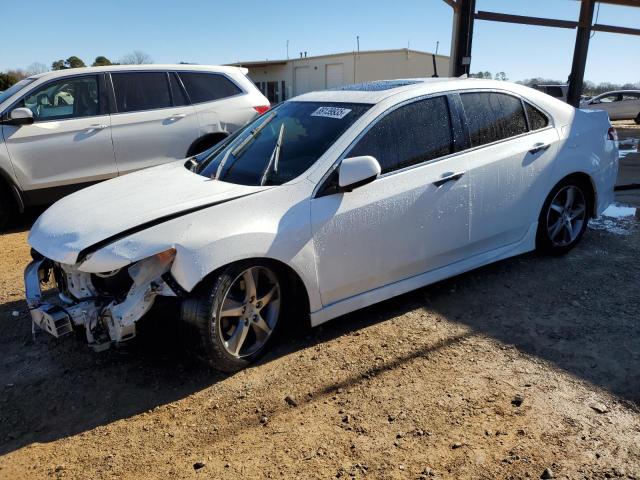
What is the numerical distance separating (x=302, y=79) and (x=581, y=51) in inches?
927

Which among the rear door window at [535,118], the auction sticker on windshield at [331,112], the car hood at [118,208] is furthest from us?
the rear door window at [535,118]

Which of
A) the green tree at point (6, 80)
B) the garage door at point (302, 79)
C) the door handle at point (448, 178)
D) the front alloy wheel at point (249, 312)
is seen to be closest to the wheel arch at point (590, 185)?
the door handle at point (448, 178)

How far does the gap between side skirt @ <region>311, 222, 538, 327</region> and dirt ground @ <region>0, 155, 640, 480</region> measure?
0.24 meters

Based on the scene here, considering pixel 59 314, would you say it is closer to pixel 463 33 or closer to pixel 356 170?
pixel 356 170

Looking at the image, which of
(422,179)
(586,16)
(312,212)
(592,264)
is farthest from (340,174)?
(586,16)

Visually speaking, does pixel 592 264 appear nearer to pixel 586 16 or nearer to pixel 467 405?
pixel 467 405

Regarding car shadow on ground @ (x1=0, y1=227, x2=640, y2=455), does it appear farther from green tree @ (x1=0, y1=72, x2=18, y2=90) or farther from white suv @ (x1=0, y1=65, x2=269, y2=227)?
green tree @ (x1=0, y1=72, x2=18, y2=90)

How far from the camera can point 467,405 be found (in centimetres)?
297

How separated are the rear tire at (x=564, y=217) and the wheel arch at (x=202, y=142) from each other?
453 cm

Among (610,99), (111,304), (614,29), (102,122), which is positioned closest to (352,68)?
(610,99)

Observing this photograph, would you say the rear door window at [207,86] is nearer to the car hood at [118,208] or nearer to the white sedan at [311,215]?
the white sedan at [311,215]

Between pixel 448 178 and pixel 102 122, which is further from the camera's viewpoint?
pixel 102 122

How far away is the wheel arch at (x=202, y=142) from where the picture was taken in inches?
291

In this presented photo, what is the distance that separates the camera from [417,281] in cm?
397
